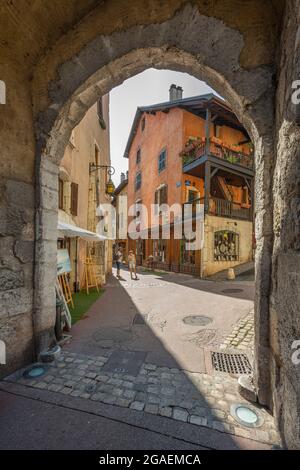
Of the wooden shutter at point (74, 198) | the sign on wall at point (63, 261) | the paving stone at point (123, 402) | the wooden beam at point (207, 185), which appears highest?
the wooden beam at point (207, 185)

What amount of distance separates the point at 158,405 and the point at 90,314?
3.55 meters

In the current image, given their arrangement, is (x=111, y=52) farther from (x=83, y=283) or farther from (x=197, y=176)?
(x=197, y=176)

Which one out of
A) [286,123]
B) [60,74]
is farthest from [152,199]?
[286,123]

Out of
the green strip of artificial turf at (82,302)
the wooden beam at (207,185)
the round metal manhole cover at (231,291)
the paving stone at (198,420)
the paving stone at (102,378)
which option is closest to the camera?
the paving stone at (198,420)

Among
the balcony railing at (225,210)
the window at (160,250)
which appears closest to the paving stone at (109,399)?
the balcony railing at (225,210)

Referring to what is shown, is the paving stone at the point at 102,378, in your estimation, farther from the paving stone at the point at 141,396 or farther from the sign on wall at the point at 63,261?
the sign on wall at the point at 63,261

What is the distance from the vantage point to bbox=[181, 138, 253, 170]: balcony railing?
12.6 metres

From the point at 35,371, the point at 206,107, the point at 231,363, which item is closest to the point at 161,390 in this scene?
the point at 231,363

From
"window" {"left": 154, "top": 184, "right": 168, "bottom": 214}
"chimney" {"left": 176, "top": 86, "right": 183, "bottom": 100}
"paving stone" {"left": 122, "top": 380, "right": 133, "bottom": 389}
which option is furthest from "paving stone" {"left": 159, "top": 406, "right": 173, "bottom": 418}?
"chimney" {"left": 176, "top": 86, "right": 183, "bottom": 100}

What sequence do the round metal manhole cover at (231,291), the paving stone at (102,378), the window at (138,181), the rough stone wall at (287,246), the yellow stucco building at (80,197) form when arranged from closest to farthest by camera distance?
1. the rough stone wall at (287,246)
2. the paving stone at (102,378)
3. the yellow stucco building at (80,197)
4. the round metal manhole cover at (231,291)
5. the window at (138,181)

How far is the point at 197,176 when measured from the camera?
49.1 ft

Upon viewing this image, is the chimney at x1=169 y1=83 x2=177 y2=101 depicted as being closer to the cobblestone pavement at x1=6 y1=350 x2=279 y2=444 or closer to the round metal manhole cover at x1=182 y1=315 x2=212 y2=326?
the round metal manhole cover at x1=182 y1=315 x2=212 y2=326

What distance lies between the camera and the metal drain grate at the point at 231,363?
2893 mm
